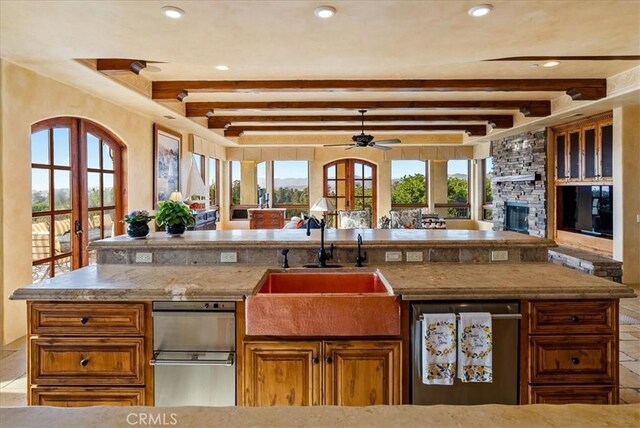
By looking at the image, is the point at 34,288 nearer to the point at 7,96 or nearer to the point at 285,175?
the point at 7,96

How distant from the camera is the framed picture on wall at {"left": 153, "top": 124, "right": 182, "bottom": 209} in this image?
6328mm

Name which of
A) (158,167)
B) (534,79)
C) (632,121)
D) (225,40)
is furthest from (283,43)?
(632,121)

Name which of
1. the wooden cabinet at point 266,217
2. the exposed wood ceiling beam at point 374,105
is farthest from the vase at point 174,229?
the wooden cabinet at point 266,217

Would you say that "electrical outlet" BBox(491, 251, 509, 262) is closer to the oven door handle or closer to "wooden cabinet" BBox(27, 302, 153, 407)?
the oven door handle

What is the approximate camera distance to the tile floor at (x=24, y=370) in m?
2.71

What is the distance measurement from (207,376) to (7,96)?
328 centimetres

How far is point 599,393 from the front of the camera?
2.12m

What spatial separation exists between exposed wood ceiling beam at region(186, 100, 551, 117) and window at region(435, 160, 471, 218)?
4.29 meters

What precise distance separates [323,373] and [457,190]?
369 inches

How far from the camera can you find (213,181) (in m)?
9.86

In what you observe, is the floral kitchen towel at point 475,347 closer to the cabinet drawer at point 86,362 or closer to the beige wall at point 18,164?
the cabinet drawer at point 86,362

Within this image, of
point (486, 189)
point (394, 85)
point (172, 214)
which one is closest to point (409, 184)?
point (486, 189)

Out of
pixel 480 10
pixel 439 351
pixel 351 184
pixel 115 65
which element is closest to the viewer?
pixel 439 351

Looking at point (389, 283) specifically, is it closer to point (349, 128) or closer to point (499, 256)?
point (499, 256)
